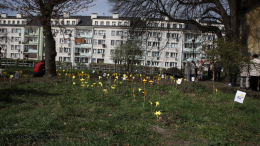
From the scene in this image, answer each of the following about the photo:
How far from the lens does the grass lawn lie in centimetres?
362

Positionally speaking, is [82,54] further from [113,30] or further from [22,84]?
[22,84]

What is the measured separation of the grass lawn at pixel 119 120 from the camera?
3615mm

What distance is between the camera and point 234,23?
45.3 ft

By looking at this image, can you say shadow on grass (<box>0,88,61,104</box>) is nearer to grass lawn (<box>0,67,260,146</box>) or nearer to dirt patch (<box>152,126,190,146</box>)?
grass lawn (<box>0,67,260,146</box>)

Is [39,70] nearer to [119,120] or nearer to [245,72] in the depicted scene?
[119,120]

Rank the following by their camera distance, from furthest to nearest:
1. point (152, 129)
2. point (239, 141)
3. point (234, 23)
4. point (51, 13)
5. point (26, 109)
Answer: point (234, 23) < point (51, 13) < point (26, 109) < point (152, 129) < point (239, 141)

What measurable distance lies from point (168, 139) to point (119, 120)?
52.2 inches

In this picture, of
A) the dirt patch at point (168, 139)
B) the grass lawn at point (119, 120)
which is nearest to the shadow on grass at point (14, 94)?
the grass lawn at point (119, 120)

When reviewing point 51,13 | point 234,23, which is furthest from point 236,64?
point 51,13

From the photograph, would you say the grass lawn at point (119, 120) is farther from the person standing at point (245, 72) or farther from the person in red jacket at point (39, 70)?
the person in red jacket at point (39, 70)

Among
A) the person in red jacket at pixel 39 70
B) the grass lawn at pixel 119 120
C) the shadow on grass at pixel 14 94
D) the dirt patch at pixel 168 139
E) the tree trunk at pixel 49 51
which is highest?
the tree trunk at pixel 49 51

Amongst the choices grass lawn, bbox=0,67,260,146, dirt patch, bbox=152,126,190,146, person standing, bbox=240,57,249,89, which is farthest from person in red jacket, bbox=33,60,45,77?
person standing, bbox=240,57,249,89

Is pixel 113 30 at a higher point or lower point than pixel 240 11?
higher

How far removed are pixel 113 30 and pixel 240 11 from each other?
4873 centimetres
